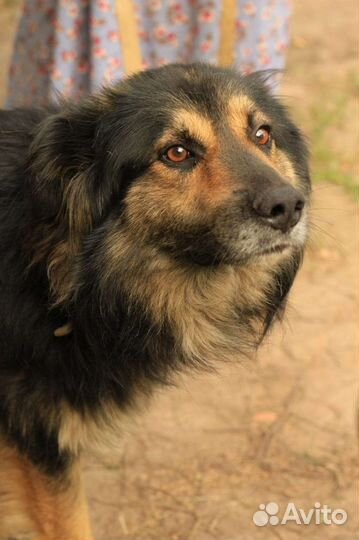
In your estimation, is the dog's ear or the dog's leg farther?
the dog's leg

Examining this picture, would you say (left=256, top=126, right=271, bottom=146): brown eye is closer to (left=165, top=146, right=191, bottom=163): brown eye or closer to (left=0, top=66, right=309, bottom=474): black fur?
(left=0, top=66, right=309, bottom=474): black fur

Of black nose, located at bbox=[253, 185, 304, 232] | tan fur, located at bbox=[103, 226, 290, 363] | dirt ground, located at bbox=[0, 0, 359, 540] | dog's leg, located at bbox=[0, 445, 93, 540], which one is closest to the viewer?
black nose, located at bbox=[253, 185, 304, 232]

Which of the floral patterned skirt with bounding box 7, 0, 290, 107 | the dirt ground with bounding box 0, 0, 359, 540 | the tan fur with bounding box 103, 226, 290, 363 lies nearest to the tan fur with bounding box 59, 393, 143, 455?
the tan fur with bounding box 103, 226, 290, 363

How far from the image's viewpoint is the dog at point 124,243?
2.51 m

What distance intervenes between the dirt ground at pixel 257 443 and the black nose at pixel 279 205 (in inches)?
26.5

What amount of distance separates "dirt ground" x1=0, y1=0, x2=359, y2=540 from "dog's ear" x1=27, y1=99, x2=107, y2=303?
975mm

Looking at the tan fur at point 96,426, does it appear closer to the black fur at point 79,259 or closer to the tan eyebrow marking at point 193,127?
the black fur at point 79,259

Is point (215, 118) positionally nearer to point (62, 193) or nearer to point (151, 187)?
point (151, 187)

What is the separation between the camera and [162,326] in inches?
107

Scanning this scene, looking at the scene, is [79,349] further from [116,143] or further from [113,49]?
[113,49]

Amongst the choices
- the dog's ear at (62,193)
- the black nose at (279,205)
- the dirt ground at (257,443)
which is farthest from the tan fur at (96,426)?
the black nose at (279,205)

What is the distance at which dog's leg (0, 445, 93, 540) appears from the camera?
9.25 feet

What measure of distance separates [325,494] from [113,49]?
232cm

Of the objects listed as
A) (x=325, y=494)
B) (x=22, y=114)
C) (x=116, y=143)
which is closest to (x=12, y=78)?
(x=22, y=114)
